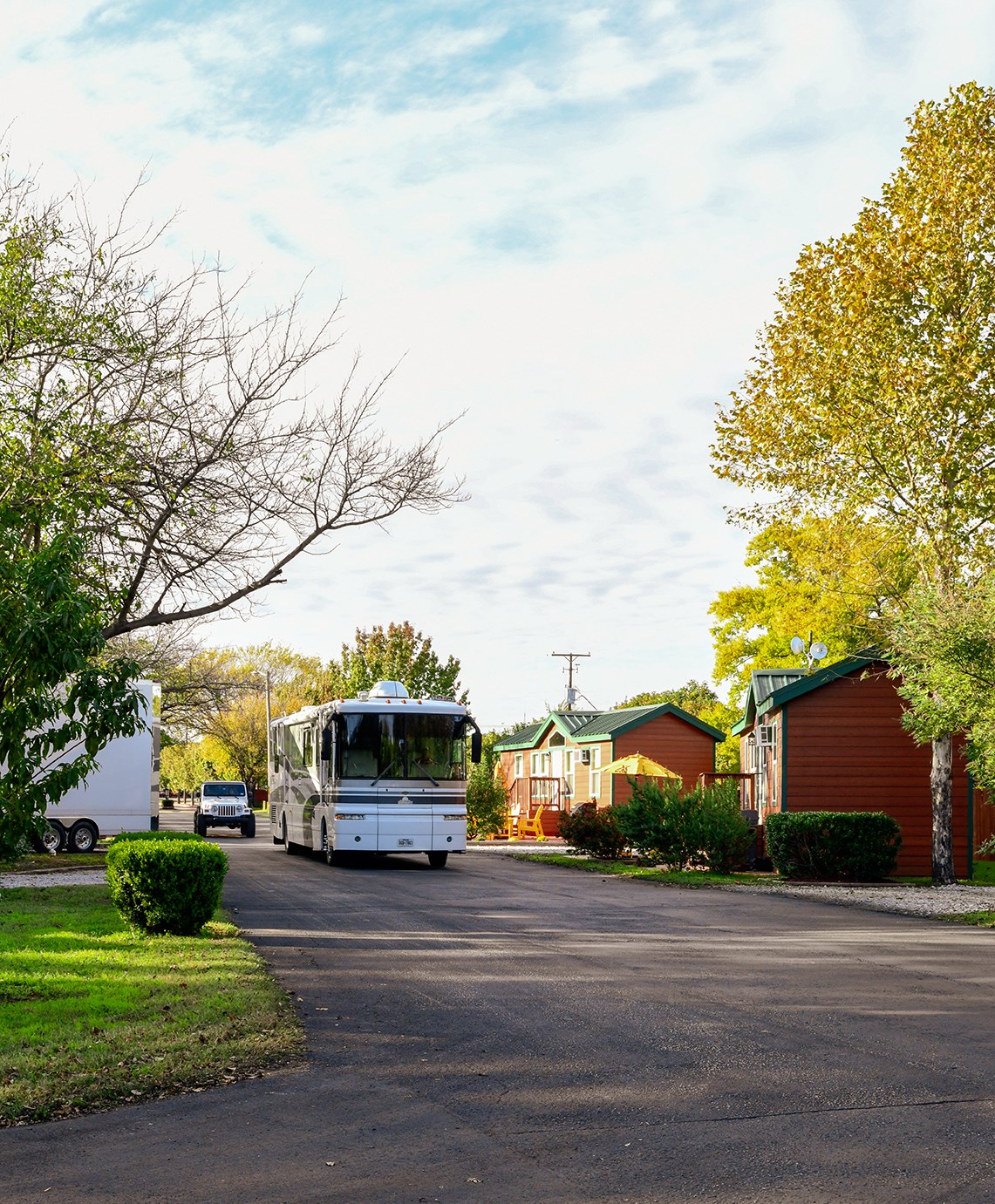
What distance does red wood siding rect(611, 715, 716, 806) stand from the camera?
41938 millimetres

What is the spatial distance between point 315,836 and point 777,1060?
66.0 feet

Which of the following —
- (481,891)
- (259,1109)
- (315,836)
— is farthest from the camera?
(315,836)

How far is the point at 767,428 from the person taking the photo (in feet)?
83.7

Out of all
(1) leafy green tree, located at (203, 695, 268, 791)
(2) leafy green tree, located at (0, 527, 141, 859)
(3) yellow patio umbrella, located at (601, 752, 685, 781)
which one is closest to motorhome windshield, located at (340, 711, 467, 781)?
(3) yellow patio umbrella, located at (601, 752, 685, 781)

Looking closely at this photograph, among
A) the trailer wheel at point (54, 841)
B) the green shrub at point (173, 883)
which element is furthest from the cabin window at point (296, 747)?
the green shrub at point (173, 883)

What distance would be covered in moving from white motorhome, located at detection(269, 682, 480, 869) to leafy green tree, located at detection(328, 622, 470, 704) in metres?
20.4

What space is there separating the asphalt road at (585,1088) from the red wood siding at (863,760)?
13.4m

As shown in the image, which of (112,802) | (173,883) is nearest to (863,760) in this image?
(112,802)

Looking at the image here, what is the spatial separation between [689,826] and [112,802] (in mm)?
12492

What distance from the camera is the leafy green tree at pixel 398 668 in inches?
1972

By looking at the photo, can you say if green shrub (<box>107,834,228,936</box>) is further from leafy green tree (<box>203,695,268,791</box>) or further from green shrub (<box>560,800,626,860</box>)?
leafy green tree (<box>203,695,268,791</box>)

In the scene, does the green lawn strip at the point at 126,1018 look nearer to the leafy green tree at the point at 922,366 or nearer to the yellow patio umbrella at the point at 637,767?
the leafy green tree at the point at 922,366

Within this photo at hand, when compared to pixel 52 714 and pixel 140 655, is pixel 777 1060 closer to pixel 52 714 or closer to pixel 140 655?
pixel 52 714

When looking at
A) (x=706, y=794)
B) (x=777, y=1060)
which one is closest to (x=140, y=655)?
(x=706, y=794)
